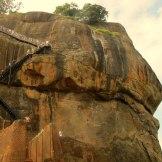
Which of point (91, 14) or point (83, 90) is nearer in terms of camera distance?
point (83, 90)

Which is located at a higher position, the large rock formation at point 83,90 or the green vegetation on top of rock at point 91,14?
the green vegetation on top of rock at point 91,14

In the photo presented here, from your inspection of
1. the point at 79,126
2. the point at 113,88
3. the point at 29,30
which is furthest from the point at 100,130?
the point at 29,30

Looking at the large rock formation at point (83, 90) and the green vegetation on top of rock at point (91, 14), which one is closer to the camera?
the large rock formation at point (83, 90)

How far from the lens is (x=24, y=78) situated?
951 inches

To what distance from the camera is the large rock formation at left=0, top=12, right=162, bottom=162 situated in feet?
76.9

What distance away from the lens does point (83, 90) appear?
24875 millimetres

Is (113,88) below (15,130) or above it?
above

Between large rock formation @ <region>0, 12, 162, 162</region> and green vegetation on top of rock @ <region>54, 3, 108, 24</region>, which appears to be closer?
large rock formation @ <region>0, 12, 162, 162</region>

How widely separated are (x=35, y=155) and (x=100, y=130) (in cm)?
879

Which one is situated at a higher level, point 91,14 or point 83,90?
point 91,14

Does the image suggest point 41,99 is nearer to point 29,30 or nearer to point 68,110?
point 68,110

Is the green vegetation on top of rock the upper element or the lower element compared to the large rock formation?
upper

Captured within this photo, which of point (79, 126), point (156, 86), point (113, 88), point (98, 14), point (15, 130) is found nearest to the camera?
point (15, 130)

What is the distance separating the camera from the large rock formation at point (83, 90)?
76.9 ft
